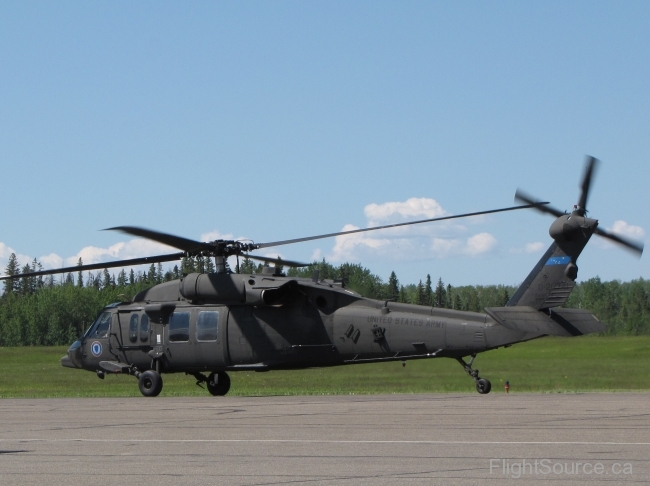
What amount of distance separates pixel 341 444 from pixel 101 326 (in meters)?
18.8

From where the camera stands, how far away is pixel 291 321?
28.1m

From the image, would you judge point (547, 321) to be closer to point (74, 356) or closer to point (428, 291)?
point (74, 356)

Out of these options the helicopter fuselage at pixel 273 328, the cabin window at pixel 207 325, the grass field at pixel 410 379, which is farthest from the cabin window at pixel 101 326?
the cabin window at pixel 207 325

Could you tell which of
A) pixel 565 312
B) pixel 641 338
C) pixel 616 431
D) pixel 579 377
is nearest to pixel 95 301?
pixel 641 338

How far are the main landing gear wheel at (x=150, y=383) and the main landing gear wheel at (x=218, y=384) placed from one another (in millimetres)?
2104

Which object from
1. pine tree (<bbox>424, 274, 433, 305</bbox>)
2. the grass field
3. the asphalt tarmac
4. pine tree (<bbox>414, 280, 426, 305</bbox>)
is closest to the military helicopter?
the grass field

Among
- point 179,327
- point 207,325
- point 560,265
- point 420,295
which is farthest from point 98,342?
point 420,295

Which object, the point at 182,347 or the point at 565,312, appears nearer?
the point at 565,312

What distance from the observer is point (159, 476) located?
1096cm

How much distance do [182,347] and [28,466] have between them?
1745cm

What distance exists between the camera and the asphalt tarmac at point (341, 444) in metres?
10.8

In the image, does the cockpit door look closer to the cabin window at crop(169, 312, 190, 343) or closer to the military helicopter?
the military helicopter

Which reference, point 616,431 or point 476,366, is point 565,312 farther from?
point 476,366

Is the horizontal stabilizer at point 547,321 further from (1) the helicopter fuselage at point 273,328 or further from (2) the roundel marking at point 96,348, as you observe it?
(2) the roundel marking at point 96,348
